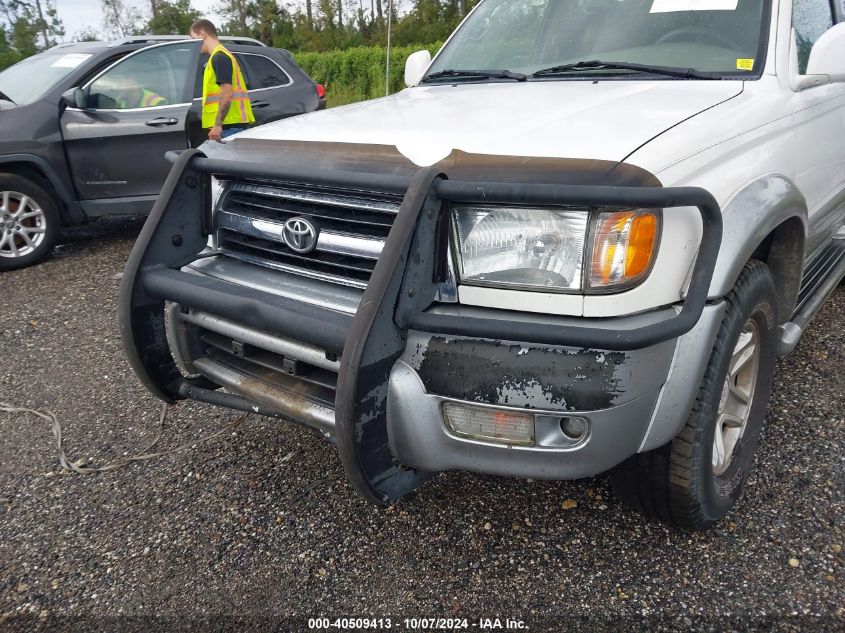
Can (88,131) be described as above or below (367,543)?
above

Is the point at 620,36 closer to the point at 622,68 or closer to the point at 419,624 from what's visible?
the point at 622,68

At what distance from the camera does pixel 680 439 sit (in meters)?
2.08

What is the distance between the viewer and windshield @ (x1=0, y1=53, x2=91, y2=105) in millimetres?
6062

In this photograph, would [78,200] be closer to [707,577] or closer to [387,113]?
[387,113]

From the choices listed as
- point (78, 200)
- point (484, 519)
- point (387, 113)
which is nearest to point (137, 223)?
point (78, 200)

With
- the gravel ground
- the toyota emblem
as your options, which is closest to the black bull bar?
the toyota emblem

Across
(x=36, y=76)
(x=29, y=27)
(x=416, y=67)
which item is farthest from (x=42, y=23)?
(x=416, y=67)

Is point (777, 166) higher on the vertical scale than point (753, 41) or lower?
lower

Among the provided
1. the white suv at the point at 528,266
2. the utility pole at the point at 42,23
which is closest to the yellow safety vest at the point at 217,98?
the white suv at the point at 528,266

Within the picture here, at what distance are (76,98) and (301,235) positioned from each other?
15.3 ft

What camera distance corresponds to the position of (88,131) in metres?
5.94

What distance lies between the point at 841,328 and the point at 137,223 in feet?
22.3

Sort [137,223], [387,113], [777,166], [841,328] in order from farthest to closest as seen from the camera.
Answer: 1. [137,223]
2. [841,328]
3. [387,113]
4. [777,166]

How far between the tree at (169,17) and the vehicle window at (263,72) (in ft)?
124
